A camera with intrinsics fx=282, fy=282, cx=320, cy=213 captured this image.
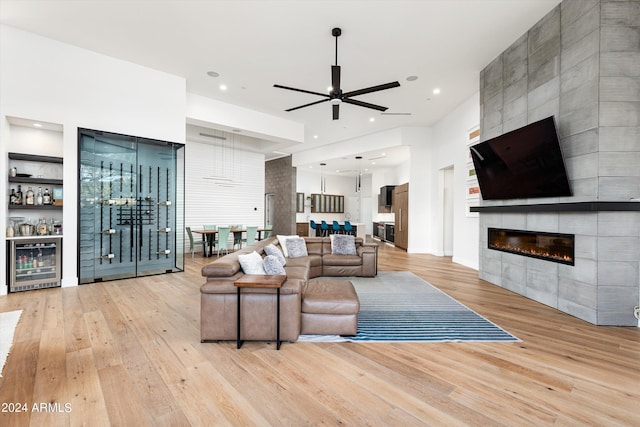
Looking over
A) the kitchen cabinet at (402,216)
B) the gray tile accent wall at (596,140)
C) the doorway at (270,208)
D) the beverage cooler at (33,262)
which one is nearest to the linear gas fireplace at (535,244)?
the gray tile accent wall at (596,140)

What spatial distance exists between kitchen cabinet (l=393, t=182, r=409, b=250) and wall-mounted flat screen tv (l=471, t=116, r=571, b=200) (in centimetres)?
419

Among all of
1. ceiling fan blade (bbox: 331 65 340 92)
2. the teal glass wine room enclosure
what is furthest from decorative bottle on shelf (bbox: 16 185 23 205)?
ceiling fan blade (bbox: 331 65 340 92)

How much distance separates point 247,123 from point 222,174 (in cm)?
285

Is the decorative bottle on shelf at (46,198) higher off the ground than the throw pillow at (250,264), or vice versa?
the decorative bottle on shelf at (46,198)

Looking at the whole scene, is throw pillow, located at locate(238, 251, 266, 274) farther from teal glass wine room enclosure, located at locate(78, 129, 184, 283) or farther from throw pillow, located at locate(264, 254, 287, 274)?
teal glass wine room enclosure, located at locate(78, 129, 184, 283)

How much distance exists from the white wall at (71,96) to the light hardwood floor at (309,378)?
252 centimetres

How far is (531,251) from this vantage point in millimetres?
4215

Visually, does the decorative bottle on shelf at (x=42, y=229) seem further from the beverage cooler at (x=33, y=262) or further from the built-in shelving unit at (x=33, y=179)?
the built-in shelving unit at (x=33, y=179)

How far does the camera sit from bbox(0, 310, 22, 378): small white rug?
8.18 feet

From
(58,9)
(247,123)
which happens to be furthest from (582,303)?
(58,9)

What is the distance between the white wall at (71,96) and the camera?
14.0 ft

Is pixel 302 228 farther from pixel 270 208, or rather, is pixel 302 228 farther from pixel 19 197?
pixel 19 197

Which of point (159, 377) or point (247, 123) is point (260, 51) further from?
point (159, 377)

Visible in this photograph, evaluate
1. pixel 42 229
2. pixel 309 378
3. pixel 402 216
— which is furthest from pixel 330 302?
pixel 402 216
